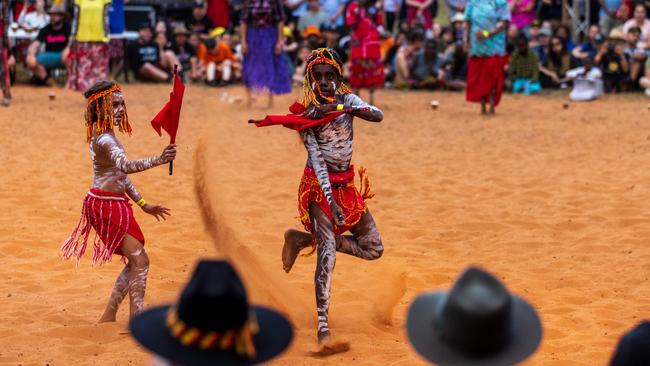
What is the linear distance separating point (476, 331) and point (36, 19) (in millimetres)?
16408

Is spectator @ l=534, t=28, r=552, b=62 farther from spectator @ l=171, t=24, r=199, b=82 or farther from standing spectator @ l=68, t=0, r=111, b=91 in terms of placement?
standing spectator @ l=68, t=0, r=111, b=91

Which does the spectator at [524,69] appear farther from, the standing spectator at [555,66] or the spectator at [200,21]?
the spectator at [200,21]

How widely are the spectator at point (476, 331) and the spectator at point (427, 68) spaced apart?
15.0 metres

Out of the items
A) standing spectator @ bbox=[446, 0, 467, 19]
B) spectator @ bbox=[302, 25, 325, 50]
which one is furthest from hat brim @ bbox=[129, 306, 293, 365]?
standing spectator @ bbox=[446, 0, 467, 19]

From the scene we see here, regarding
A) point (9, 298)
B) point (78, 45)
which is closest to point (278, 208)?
point (9, 298)

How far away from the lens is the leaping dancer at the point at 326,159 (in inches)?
202

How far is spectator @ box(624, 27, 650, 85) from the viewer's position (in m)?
15.9

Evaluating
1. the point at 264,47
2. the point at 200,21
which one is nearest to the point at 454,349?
the point at 264,47

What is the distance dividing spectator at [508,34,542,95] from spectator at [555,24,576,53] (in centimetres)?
87

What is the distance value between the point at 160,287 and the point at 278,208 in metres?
2.29

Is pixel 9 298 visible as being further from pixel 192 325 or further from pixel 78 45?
pixel 78 45

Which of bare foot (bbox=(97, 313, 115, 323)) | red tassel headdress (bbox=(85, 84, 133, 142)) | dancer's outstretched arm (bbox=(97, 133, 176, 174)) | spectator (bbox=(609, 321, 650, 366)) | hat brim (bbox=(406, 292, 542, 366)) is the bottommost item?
bare foot (bbox=(97, 313, 115, 323))

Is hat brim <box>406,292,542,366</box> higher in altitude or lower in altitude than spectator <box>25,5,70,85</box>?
higher

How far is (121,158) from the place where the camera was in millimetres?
5141
